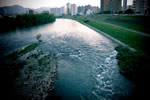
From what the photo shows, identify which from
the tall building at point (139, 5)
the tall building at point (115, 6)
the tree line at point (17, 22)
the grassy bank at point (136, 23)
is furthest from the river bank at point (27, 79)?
the tall building at point (115, 6)

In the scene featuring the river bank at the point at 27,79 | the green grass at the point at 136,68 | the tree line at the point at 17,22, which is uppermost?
the tree line at the point at 17,22

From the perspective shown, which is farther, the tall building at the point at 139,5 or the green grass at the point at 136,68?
the tall building at the point at 139,5

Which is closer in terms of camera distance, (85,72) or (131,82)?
(131,82)

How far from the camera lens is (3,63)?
43.4 feet

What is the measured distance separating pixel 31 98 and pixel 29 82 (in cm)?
227

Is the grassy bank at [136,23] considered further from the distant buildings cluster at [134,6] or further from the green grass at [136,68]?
the distant buildings cluster at [134,6]

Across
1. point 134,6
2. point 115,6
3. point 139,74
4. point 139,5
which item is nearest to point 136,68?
point 139,74

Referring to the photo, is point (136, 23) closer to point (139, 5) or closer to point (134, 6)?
point (139, 5)

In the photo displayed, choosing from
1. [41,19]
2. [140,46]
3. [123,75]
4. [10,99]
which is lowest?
[10,99]

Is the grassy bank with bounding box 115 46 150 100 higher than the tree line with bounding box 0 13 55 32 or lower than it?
lower

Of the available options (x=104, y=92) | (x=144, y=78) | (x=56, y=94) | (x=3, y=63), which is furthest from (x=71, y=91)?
(x=3, y=63)

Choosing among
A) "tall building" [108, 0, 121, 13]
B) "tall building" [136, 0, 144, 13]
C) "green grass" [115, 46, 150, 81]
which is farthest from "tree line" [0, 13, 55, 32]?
"tall building" [136, 0, 144, 13]

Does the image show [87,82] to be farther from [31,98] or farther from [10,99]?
[10,99]

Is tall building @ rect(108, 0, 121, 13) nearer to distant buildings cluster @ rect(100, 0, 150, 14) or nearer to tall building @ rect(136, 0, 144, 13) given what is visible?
distant buildings cluster @ rect(100, 0, 150, 14)
